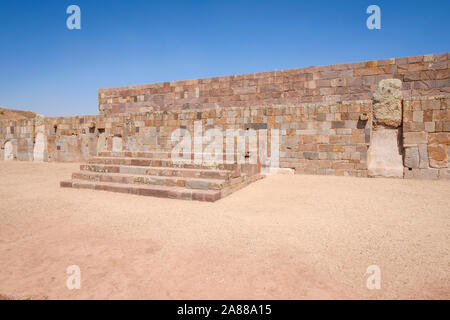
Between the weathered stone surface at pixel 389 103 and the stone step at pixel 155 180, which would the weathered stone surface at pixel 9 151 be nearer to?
the stone step at pixel 155 180

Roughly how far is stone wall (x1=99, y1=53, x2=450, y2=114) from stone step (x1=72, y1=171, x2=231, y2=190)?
6473mm

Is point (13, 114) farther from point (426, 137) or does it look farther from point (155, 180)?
point (426, 137)

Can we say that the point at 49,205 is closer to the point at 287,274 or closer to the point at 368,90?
the point at 287,274

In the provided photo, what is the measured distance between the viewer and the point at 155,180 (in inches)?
→ 211

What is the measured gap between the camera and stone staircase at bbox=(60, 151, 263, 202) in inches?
189

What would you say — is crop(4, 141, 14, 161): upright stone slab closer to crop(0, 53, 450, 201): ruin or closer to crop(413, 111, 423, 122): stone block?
crop(0, 53, 450, 201): ruin

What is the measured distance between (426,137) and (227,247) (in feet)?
20.3

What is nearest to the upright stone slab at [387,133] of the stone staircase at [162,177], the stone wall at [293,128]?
the stone wall at [293,128]

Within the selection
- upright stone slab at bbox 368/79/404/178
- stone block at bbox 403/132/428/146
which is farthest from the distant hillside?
stone block at bbox 403/132/428/146

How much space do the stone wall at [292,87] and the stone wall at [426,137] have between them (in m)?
2.77

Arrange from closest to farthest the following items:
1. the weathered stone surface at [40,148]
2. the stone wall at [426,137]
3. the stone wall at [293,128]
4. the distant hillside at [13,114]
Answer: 1. the stone wall at [426,137]
2. the stone wall at [293,128]
3. the weathered stone surface at [40,148]
4. the distant hillside at [13,114]

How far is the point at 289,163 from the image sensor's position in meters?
7.51

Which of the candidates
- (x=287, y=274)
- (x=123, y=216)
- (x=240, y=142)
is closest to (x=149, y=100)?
(x=240, y=142)

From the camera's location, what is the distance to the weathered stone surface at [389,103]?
632 cm
